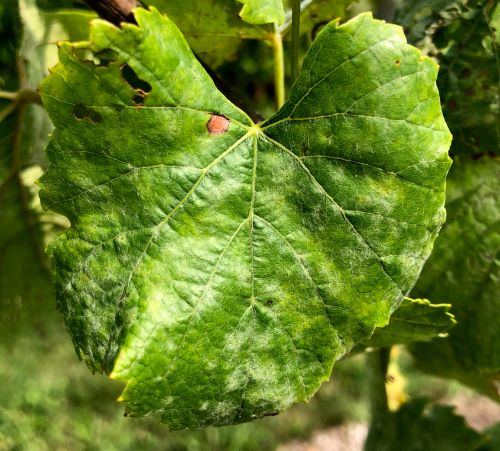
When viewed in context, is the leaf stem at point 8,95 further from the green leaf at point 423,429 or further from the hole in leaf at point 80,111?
the green leaf at point 423,429

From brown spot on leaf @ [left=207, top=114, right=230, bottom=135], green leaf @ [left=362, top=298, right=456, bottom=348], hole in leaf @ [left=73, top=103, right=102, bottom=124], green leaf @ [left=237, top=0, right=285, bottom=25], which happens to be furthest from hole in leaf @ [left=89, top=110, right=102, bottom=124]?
green leaf @ [left=362, top=298, right=456, bottom=348]

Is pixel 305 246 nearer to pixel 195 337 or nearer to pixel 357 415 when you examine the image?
pixel 195 337

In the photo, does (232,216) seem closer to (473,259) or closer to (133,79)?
(133,79)

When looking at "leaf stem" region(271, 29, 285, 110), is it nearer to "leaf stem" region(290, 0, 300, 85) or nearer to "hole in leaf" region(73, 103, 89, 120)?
"leaf stem" region(290, 0, 300, 85)

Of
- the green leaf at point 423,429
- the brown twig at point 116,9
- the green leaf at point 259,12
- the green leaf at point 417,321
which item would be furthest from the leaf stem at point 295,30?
the green leaf at point 423,429

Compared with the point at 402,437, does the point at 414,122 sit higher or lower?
higher

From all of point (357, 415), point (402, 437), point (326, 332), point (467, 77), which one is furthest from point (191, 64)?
point (357, 415)

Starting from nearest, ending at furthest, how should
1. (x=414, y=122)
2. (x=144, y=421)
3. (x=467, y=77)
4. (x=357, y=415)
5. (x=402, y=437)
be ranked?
(x=414, y=122) < (x=467, y=77) < (x=402, y=437) < (x=144, y=421) < (x=357, y=415)
